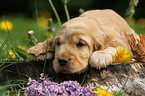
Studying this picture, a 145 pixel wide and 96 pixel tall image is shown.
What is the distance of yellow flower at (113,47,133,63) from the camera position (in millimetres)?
2001

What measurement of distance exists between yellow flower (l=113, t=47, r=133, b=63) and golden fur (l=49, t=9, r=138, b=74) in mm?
68

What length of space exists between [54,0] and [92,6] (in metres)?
1.79

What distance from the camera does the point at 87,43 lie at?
7.08ft

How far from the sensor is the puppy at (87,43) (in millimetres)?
1975

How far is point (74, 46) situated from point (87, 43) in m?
0.15

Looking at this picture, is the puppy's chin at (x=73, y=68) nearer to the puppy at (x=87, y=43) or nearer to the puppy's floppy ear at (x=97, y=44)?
the puppy at (x=87, y=43)

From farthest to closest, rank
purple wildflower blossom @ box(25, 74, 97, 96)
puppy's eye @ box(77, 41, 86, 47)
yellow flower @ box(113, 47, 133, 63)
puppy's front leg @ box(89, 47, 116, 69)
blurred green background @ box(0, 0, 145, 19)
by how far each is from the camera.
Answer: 1. blurred green background @ box(0, 0, 145, 19)
2. puppy's eye @ box(77, 41, 86, 47)
3. yellow flower @ box(113, 47, 133, 63)
4. puppy's front leg @ box(89, 47, 116, 69)
5. purple wildflower blossom @ box(25, 74, 97, 96)

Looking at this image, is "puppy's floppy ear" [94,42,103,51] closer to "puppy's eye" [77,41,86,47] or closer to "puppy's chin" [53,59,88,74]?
"puppy's eye" [77,41,86,47]

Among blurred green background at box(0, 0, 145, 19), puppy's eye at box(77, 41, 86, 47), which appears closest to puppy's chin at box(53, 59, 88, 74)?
puppy's eye at box(77, 41, 86, 47)

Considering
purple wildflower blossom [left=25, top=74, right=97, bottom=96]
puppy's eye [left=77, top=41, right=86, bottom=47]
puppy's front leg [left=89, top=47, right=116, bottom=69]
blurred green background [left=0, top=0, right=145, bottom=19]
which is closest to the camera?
purple wildflower blossom [left=25, top=74, right=97, bottom=96]

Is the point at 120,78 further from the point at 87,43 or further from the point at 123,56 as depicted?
the point at 87,43

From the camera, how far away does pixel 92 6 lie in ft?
30.9

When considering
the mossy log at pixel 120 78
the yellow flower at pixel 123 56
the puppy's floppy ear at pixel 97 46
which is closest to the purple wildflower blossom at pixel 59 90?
the mossy log at pixel 120 78

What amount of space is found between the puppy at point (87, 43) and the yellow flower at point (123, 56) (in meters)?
0.05
